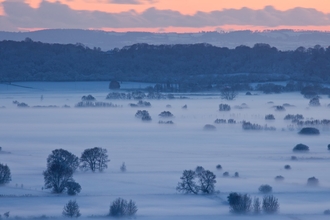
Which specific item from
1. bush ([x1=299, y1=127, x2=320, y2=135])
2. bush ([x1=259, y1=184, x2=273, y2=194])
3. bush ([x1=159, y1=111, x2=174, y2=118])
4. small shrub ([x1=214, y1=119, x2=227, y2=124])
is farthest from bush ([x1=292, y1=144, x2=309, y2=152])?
bush ([x1=159, y1=111, x2=174, y2=118])

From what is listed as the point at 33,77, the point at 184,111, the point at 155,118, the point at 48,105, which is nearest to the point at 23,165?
the point at 155,118

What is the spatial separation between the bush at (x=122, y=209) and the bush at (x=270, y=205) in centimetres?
237

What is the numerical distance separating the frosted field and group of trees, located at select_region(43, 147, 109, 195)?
0.26 meters

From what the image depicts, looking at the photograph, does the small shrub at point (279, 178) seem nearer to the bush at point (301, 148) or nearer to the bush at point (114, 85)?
the bush at point (301, 148)

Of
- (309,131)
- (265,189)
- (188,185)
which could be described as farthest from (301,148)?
(188,185)

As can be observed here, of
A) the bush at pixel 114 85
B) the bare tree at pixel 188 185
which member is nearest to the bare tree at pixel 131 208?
the bare tree at pixel 188 185

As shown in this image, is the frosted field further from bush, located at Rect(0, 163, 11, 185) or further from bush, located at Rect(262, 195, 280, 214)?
bush, located at Rect(0, 163, 11, 185)

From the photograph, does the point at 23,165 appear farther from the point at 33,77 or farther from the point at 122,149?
the point at 33,77

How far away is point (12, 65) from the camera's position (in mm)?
75000

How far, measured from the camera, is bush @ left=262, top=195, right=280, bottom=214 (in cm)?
1331

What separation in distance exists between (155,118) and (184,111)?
4.29 metres

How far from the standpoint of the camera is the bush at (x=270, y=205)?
13312 mm

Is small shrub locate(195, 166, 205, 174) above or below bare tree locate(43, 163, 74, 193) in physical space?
above

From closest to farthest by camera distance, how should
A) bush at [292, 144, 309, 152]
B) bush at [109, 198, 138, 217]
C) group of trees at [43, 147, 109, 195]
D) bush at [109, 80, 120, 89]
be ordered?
bush at [109, 198, 138, 217], group of trees at [43, 147, 109, 195], bush at [292, 144, 309, 152], bush at [109, 80, 120, 89]
